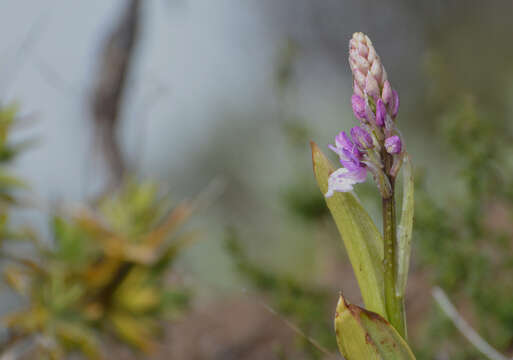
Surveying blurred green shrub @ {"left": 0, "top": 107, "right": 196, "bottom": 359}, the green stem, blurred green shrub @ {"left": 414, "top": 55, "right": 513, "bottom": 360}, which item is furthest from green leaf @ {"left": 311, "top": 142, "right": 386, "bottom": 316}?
blurred green shrub @ {"left": 0, "top": 107, "right": 196, "bottom": 359}

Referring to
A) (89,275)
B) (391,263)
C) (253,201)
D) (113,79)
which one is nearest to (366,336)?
(391,263)

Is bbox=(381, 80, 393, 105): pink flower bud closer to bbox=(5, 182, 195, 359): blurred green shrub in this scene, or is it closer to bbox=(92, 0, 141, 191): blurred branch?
bbox=(5, 182, 195, 359): blurred green shrub

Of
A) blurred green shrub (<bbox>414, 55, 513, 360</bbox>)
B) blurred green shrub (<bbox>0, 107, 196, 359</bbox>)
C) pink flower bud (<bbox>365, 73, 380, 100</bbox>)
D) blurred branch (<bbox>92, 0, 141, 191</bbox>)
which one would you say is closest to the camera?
pink flower bud (<bbox>365, 73, 380, 100</bbox>)

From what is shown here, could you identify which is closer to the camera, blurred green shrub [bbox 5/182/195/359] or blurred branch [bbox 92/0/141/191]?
blurred green shrub [bbox 5/182/195/359]

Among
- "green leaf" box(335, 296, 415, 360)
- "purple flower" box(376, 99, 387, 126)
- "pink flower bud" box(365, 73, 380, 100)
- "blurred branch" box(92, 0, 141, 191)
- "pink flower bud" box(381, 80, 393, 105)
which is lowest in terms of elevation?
"green leaf" box(335, 296, 415, 360)

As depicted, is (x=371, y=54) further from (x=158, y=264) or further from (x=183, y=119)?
(x=183, y=119)

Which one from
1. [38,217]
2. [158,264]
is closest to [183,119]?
[38,217]
